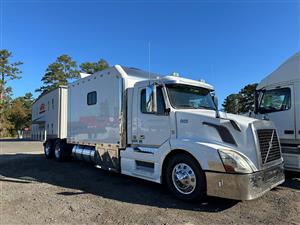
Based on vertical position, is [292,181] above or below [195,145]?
below

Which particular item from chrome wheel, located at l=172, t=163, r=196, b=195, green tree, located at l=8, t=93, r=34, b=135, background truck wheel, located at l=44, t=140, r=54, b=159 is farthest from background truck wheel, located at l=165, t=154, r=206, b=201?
green tree, located at l=8, t=93, r=34, b=135

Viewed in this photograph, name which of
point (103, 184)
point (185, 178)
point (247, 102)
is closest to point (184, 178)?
point (185, 178)

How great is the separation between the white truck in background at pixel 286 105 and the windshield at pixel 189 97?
6.18 feet

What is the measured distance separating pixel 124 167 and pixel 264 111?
488 centimetres

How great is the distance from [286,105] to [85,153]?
677cm

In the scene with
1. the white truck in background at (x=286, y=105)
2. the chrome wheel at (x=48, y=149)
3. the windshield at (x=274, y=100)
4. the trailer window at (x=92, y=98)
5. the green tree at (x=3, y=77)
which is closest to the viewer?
the white truck in background at (x=286, y=105)

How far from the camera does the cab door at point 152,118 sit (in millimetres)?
6207

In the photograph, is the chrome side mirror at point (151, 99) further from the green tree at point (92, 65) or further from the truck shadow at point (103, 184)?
the green tree at point (92, 65)

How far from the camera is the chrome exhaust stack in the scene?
29.1 ft

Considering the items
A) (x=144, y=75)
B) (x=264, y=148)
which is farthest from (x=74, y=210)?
(x=144, y=75)

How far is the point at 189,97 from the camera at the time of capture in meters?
6.62

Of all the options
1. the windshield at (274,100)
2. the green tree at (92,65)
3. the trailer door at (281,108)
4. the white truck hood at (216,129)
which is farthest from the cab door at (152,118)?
the green tree at (92,65)

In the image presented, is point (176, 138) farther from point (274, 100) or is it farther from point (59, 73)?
point (59, 73)

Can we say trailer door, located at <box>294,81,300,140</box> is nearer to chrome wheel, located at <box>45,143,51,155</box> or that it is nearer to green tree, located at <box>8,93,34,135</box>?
chrome wheel, located at <box>45,143,51,155</box>
